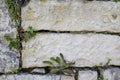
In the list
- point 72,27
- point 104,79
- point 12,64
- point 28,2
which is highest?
point 28,2

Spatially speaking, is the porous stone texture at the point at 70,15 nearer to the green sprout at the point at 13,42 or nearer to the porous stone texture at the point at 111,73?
the green sprout at the point at 13,42

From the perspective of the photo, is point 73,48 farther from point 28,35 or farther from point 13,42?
point 13,42

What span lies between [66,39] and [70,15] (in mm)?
208

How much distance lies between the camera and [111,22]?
2.34m

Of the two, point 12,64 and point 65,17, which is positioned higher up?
point 65,17

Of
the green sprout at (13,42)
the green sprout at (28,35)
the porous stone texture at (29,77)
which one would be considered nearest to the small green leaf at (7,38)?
the green sprout at (13,42)

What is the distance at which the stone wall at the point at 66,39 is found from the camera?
2.25 metres

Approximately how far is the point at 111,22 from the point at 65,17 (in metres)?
0.39

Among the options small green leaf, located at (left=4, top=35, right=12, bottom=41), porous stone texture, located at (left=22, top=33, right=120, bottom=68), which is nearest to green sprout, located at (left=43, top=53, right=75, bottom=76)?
porous stone texture, located at (left=22, top=33, right=120, bottom=68)

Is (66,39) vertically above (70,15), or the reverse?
(70,15)

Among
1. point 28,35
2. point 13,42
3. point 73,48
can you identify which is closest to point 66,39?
point 73,48

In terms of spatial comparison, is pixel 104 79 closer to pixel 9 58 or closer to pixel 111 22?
pixel 111 22

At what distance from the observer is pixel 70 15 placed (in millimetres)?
2279

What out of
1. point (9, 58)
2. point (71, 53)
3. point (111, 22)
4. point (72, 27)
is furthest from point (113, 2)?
point (9, 58)
